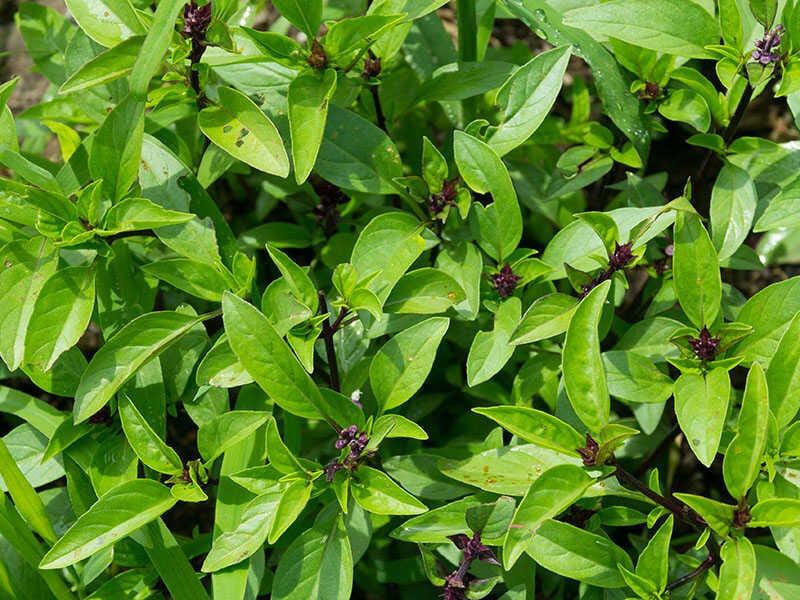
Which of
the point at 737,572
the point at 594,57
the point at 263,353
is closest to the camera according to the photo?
the point at 737,572

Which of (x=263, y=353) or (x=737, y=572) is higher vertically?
(x=263, y=353)

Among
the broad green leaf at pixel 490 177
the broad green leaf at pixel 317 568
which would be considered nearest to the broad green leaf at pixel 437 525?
the broad green leaf at pixel 317 568

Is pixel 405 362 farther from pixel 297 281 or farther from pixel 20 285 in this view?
pixel 20 285

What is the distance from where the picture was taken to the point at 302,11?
172 centimetres

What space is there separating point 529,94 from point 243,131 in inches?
25.0

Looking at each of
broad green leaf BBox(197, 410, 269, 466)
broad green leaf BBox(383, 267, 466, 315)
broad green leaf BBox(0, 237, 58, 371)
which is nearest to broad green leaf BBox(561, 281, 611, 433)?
broad green leaf BBox(383, 267, 466, 315)

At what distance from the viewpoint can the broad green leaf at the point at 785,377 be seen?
5.28 ft

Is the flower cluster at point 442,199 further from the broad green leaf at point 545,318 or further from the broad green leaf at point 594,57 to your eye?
the broad green leaf at point 594,57

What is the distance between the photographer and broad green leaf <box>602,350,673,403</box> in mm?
1792

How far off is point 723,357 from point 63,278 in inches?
53.7

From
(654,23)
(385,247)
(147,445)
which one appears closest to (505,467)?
(385,247)

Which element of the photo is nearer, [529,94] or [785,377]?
[785,377]

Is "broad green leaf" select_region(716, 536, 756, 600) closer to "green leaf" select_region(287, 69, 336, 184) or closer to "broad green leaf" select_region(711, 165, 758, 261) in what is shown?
"broad green leaf" select_region(711, 165, 758, 261)

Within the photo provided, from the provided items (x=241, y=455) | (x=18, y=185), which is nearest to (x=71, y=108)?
(x=18, y=185)
